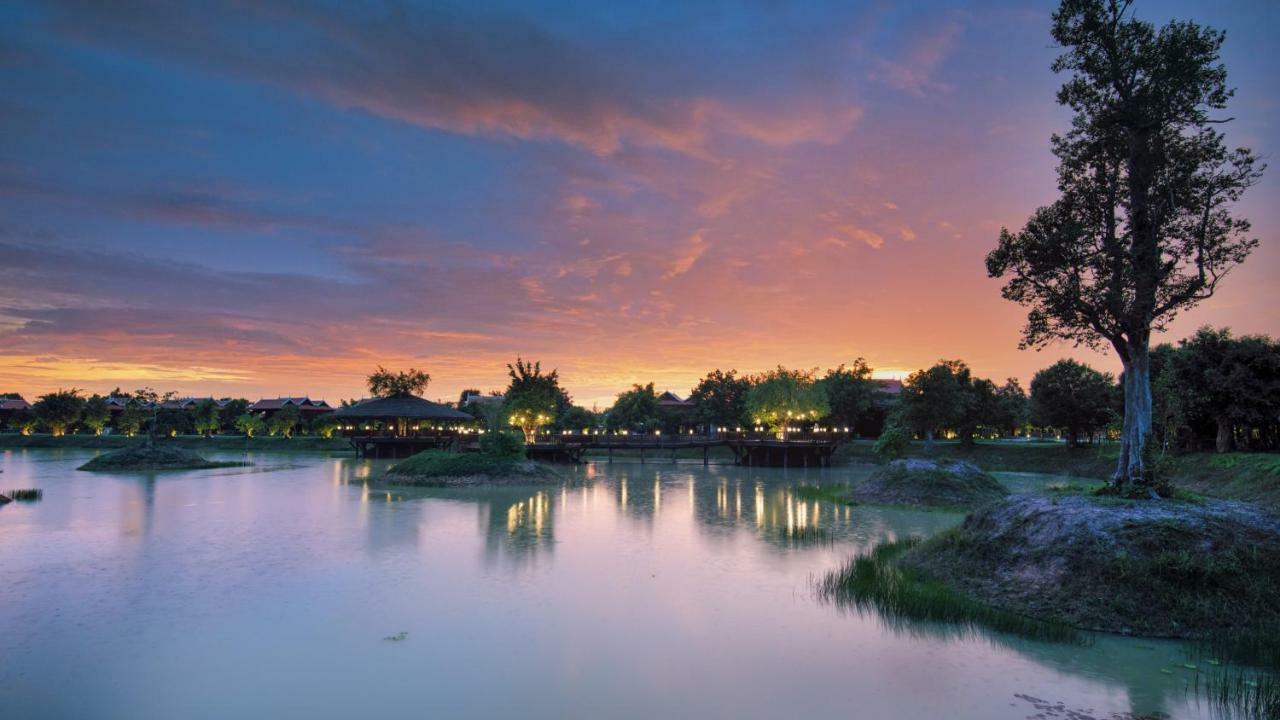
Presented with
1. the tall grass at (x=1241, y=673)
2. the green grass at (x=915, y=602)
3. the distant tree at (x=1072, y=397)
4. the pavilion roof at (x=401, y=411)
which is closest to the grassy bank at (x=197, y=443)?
the pavilion roof at (x=401, y=411)

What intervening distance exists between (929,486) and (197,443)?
96.1 meters

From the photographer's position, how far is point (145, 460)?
161ft

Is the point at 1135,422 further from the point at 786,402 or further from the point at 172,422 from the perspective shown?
the point at 172,422

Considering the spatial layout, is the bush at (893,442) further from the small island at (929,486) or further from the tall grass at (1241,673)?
the tall grass at (1241,673)

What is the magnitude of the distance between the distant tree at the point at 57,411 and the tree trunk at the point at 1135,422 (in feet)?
402

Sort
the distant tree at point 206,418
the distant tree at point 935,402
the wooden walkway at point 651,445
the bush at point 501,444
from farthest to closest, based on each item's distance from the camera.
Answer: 1. the distant tree at point 206,418
2. the distant tree at point 935,402
3. the wooden walkway at point 651,445
4. the bush at point 501,444

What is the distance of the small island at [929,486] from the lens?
31.0 m

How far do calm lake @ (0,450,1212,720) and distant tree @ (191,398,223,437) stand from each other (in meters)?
Answer: 88.3

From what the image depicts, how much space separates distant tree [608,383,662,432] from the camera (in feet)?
291

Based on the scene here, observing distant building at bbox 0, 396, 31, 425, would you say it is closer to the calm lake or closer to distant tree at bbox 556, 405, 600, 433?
distant tree at bbox 556, 405, 600, 433

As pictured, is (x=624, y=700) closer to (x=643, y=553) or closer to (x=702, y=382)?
(x=643, y=553)

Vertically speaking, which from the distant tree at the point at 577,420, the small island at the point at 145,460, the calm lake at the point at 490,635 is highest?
the distant tree at the point at 577,420

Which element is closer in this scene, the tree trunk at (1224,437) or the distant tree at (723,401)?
the tree trunk at (1224,437)

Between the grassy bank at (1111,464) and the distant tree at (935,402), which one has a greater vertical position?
the distant tree at (935,402)
